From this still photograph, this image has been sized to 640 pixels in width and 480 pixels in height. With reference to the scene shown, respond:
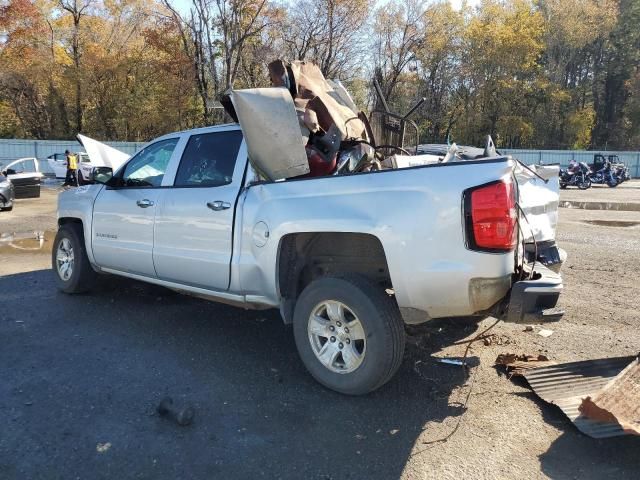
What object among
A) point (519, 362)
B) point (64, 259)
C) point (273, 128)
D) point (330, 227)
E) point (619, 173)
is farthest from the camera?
point (619, 173)

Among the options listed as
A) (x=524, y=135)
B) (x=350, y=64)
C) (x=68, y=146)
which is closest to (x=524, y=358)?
(x=350, y=64)

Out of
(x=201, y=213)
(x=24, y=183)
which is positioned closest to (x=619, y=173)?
(x=24, y=183)

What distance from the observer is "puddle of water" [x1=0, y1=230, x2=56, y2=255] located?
9031 mm

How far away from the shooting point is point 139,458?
299 centimetres

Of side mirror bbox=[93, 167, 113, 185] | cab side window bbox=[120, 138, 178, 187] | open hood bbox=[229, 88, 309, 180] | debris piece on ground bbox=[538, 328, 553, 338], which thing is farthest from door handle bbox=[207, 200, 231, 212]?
debris piece on ground bbox=[538, 328, 553, 338]

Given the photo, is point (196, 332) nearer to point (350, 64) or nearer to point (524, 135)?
point (350, 64)

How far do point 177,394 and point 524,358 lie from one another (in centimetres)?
269

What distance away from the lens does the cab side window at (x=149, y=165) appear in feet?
17.3

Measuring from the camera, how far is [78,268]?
605 cm

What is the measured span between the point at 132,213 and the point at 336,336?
261 centimetres

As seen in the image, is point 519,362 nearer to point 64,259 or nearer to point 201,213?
point 201,213

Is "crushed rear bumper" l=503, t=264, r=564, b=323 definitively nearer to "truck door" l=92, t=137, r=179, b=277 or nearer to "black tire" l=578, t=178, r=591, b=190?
"truck door" l=92, t=137, r=179, b=277

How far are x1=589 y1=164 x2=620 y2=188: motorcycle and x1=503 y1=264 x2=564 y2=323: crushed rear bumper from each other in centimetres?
2856

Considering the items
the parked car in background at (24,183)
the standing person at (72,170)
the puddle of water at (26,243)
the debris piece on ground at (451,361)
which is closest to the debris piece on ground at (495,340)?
the debris piece on ground at (451,361)
